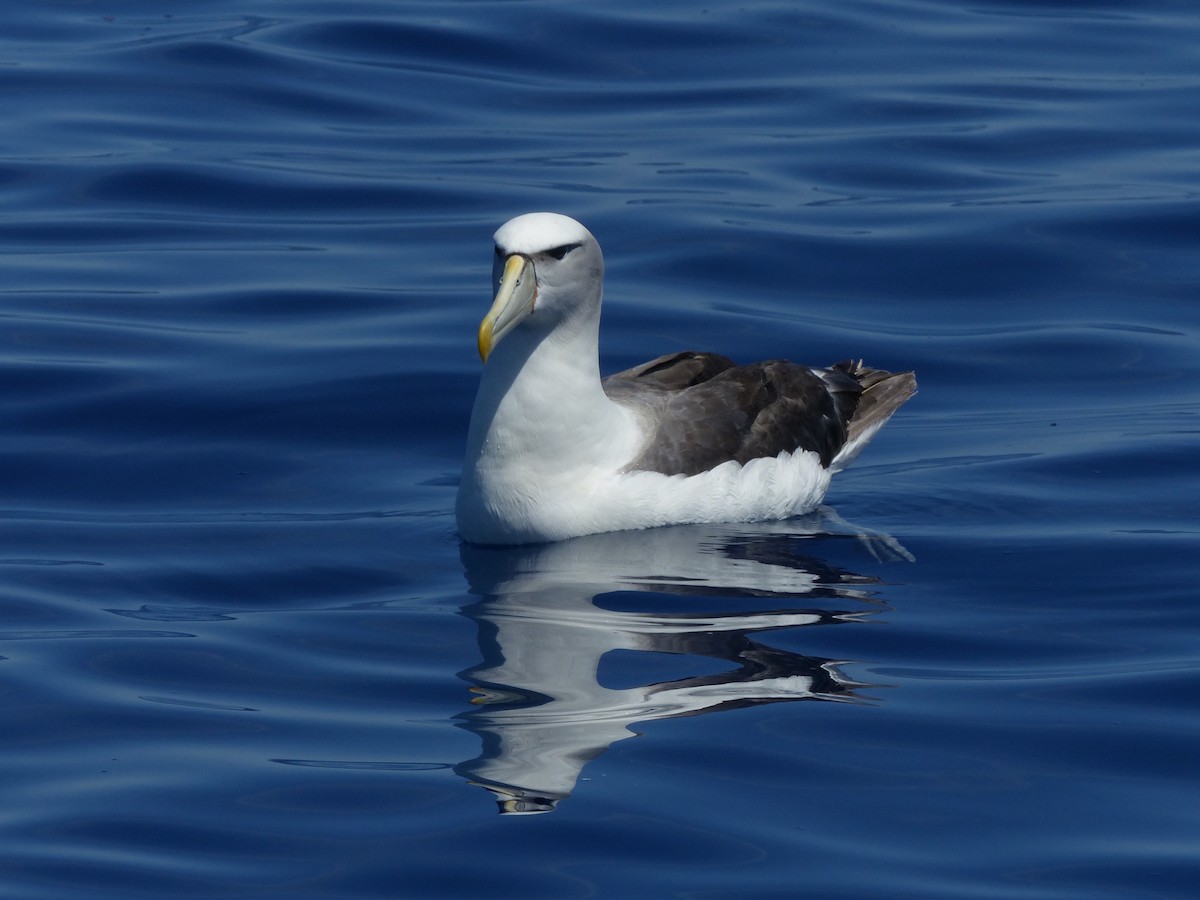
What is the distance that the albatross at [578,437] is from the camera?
9.53 metres

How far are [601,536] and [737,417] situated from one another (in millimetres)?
989

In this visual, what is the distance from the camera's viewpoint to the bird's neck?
9.80 m

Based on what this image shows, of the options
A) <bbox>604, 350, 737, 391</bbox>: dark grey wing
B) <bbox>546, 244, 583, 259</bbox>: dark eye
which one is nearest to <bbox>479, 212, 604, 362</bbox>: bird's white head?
<bbox>546, 244, 583, 259</bbox>: dark eye

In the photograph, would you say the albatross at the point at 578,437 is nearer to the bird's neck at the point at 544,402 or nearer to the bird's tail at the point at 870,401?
the bird's neck at the point at 544,402

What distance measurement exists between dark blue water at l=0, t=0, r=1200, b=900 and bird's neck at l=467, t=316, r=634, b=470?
0.47 m

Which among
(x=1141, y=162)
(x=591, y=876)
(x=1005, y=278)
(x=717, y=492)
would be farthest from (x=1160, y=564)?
(x=1141, y=162)

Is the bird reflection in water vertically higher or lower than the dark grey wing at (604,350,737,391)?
lower

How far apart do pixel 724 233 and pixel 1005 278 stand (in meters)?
1.99

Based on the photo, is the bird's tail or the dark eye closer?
the dark eye

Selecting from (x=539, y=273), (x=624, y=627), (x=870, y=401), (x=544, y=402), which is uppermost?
(x=539, y=273)

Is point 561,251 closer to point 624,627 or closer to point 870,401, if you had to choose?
point 624,627

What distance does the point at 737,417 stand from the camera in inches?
410

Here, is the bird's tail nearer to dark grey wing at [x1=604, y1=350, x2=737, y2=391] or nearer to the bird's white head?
dark grey wing at [x1=604, y1=350, x2=737, y2=391]

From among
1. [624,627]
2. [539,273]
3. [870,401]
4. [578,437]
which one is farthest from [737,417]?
[624,627]
